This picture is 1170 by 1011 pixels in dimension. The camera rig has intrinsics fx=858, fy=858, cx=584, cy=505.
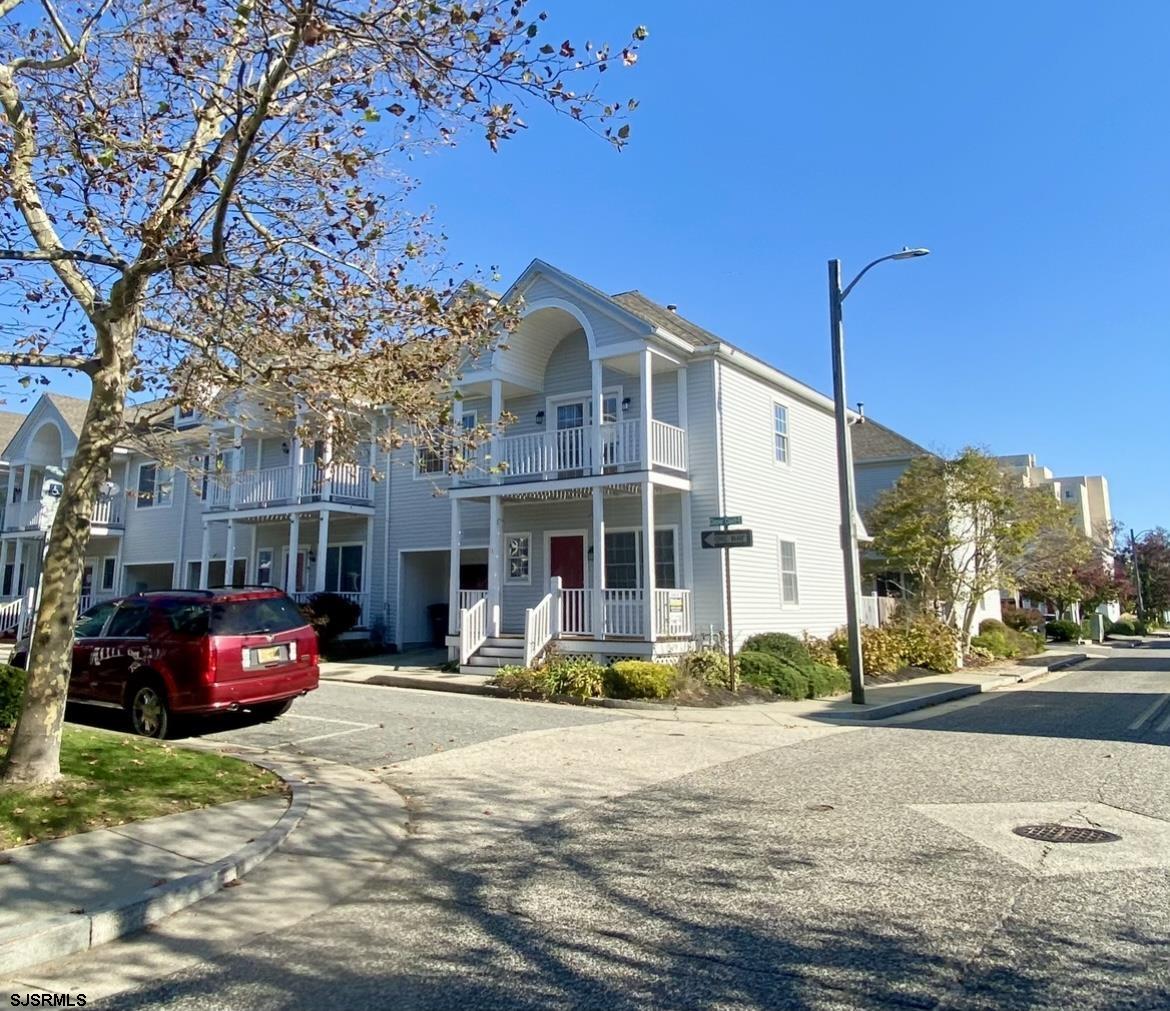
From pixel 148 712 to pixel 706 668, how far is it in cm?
899

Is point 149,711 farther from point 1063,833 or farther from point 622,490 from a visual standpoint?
point 622,490

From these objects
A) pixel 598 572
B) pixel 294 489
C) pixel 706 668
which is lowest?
pixel 706 668

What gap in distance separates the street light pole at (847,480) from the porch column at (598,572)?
4777 millimetres

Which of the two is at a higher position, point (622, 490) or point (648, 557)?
point (622, 490)

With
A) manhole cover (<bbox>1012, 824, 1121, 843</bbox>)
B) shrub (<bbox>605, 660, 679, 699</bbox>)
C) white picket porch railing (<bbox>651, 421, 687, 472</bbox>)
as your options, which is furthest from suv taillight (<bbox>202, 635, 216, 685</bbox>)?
white picket porch railing (<bbox>651, 421, 687, 472</bbox>)

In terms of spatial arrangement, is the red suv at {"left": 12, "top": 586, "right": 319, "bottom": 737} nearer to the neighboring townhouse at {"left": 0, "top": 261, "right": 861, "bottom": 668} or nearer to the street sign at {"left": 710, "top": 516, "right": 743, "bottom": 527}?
the neighboring townhouse at {"left": 0, "top": 261, "right": 861, "bottom": 668}

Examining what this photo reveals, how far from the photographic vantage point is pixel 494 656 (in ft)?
58.4

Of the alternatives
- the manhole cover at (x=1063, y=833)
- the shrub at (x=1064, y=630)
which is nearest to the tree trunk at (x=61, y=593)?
the manhole cover at (x=1063, y=833)

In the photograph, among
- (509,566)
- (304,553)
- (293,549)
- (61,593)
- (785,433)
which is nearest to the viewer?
(61,593)

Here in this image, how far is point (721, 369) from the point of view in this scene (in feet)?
61.3

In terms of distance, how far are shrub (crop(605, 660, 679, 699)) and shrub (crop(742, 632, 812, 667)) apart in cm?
328

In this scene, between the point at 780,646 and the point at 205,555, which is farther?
the point at 205,555

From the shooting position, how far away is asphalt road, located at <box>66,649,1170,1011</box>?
377 centimetres

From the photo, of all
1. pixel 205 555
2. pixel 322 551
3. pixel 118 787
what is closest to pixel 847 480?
pixel 118 787
